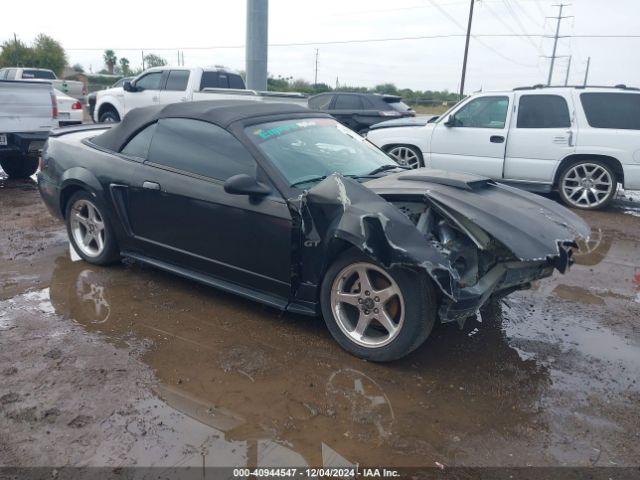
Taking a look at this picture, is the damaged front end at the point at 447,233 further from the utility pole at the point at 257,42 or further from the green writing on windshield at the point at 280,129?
the utility pole at the point at 257,42

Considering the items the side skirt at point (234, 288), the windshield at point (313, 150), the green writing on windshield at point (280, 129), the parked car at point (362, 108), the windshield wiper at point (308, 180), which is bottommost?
the side skirt at point (234, 288)

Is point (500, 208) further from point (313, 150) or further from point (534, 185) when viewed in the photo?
point (534, 185)

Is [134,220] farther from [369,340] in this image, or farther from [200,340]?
[369,340]

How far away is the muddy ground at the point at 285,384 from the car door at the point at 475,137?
4231 mm

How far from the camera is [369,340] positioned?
354cm

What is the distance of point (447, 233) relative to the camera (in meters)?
3.48

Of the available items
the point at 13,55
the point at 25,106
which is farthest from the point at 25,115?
the point at 13,55

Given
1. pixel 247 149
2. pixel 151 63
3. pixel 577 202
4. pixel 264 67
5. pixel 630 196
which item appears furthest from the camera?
pixel 151 63

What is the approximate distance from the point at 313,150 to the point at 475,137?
17.4 feet

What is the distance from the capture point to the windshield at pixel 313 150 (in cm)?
399

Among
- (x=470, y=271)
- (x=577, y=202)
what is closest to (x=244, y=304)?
(x=470, y=271)

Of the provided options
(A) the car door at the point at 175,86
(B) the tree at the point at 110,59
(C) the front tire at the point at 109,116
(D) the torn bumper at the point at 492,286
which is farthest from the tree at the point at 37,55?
(D) the torn bumper at the point at 492,286

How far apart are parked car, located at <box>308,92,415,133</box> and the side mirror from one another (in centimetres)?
1052

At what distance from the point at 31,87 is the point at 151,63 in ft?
200
